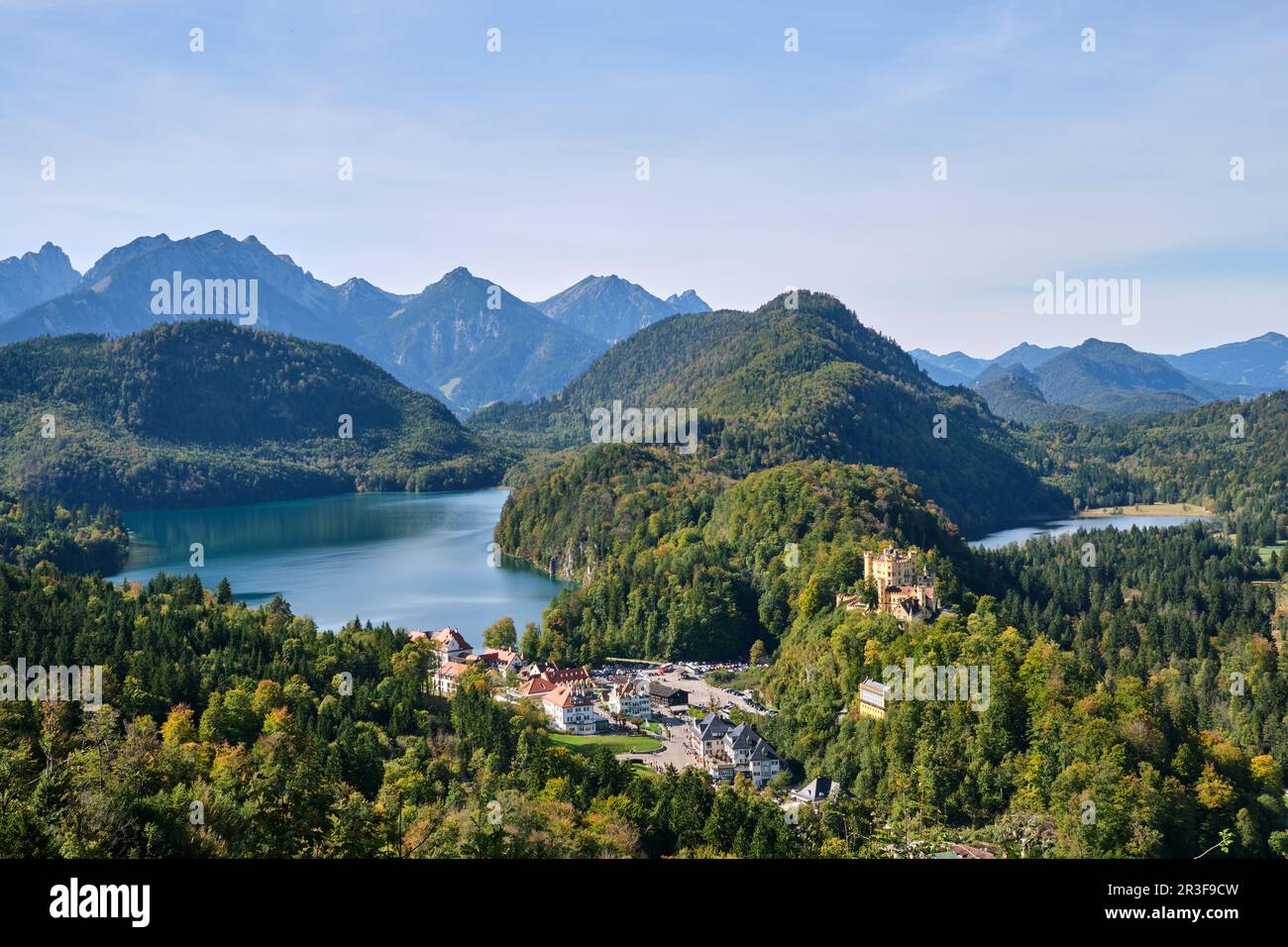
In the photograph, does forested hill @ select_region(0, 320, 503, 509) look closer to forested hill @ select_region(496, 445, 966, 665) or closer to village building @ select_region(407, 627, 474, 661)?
forested hill @ select_region(496, 445, 966, 665)

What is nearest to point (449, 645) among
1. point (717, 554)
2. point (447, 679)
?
point (447, 679)

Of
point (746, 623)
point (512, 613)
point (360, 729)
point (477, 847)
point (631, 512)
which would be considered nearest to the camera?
point (477, 847)

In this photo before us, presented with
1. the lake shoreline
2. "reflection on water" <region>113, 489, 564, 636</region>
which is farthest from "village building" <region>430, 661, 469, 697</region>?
the lake shoreline
